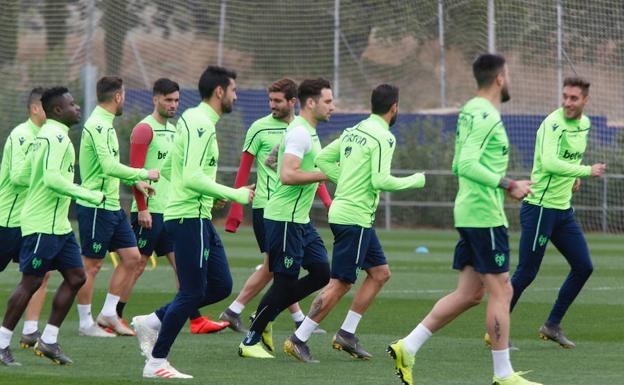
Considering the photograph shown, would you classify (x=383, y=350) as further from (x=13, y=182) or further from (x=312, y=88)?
(x=13, y=182)

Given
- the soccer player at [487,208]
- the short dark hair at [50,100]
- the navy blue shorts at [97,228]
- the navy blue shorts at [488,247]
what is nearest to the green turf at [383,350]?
the soccer player at [487,208]

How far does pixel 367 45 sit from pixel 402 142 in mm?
3596

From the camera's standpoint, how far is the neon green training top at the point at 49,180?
10.5 metres

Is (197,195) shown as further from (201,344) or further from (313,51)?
(313,51)

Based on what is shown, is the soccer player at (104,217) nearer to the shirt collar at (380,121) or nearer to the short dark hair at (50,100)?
the short dark hair at (50,100)

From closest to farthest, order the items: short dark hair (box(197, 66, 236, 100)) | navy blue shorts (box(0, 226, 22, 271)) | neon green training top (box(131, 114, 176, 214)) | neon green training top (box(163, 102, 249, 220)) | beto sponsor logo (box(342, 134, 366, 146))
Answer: neon green training top (box(163, 102, 249, 220)) < short dark hair (box(197, 66, 236, 100)) < beto sponsor logo (box(342, 134, 366, 146)) < navy blue shorts (box(0, 226, 22, 271)) < neon green training top (box(131, 114, 176, 214))

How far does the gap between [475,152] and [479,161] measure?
0.08 meters

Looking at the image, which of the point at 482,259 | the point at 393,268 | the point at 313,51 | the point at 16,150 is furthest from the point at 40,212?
the point at 313,51

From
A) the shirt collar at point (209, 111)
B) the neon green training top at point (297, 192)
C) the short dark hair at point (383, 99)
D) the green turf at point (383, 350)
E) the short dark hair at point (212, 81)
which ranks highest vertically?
the short dark hair at point (212, 81)

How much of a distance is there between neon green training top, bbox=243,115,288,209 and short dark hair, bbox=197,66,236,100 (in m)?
2.92

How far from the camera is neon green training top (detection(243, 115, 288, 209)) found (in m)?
13.1

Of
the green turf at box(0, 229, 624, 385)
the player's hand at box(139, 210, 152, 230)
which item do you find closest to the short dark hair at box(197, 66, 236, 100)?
the green turf at box(0, 229, 624, 385)

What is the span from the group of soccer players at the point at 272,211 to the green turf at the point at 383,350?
293 millimetres

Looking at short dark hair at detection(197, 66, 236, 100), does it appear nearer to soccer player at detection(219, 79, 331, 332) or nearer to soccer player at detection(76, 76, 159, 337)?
soccer player at detection(76, 76, 159, 337)
